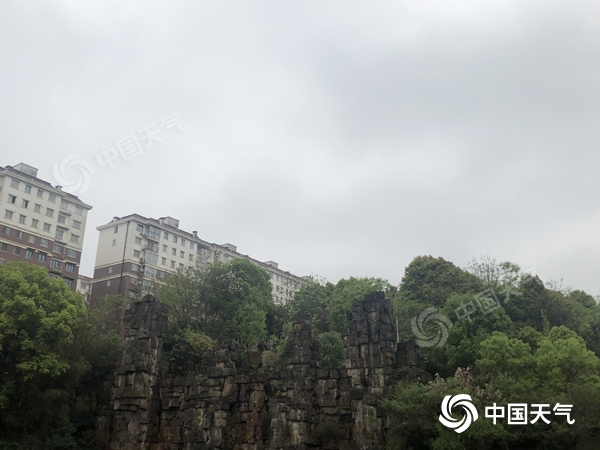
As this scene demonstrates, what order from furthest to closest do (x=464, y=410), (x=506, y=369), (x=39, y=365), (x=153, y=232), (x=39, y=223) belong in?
(x=153, y=232) < (x=39, y=223) < (x=39, y=365) < (x=506, y=369) < (x=464, y=410)

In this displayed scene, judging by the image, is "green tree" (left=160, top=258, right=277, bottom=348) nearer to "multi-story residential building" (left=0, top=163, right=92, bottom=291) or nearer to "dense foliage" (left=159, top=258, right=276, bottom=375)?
"dense foliage" (left=159, top=258, right=276, bottom=375)

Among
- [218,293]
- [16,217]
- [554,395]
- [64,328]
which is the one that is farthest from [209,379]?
[16,217]

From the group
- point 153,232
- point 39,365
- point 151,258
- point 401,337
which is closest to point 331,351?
point 401,337

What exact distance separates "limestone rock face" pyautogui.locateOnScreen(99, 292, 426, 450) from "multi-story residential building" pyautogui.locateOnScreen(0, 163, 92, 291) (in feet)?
79.9

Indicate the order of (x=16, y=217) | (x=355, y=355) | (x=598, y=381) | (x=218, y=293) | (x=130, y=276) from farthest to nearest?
(x=130, y=276)
(x=16, y=217)
(x=218, y=293)
(x=355, y=355)
(x=598, y=381)

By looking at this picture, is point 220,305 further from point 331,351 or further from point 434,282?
point 434,282

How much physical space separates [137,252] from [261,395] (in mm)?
37700

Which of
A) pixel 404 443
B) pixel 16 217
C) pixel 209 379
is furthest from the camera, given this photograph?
pixel 16 217

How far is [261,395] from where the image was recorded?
1077 inches

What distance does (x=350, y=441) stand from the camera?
24234 millimetres

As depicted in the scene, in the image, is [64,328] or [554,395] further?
[64,328]

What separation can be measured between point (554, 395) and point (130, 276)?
4778cm

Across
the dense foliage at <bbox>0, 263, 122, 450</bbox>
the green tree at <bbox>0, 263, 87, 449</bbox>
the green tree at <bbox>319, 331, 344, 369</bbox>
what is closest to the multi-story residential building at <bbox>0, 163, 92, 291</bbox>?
the dense foliage at <bbox>0, 263, 122, 450</bbox>

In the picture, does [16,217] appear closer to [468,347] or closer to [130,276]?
[130,276]
